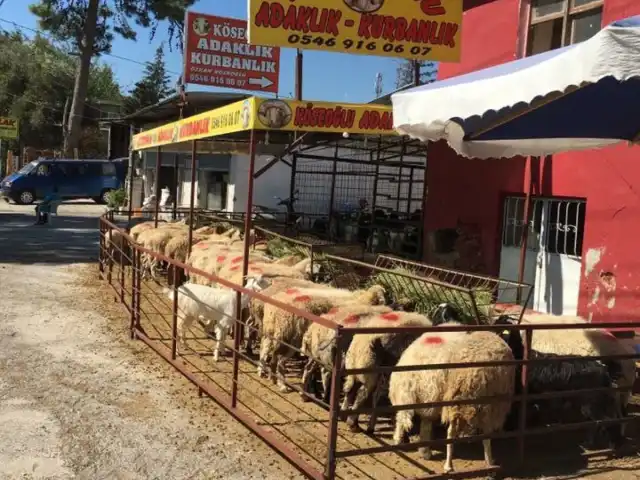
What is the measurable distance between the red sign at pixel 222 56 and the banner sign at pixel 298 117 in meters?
10.7

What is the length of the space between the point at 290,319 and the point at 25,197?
27.7 metres

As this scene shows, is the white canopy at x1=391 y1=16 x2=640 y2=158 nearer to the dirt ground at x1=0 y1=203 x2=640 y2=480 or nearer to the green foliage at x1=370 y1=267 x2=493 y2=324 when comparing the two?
the green foliage at x1=370 y1=267 x2=493 y2=324

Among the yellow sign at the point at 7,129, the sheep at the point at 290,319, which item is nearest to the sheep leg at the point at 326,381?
the sheep at the point at 290,319

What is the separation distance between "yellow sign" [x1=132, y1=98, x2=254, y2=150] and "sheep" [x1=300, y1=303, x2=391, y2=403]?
1.87 meters

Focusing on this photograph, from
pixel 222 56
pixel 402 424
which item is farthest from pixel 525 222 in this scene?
pixel 222 56

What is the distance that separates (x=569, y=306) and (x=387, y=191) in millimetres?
11166

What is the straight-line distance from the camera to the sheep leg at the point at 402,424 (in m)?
4.71

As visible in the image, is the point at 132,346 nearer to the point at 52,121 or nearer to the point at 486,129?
the point at 486,129

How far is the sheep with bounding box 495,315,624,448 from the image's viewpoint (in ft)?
16.3

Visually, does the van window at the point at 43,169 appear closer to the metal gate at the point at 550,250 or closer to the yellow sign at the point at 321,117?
the metal gate at the point at 550,250

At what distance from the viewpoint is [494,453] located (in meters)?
4.78

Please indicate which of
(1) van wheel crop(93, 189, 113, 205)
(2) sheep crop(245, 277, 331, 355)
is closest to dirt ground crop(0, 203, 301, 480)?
(2) sheep crop(245, 277, 331, 355)

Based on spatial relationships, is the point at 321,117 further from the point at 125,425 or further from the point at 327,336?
the point at 125,425

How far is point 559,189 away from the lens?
823 cm
